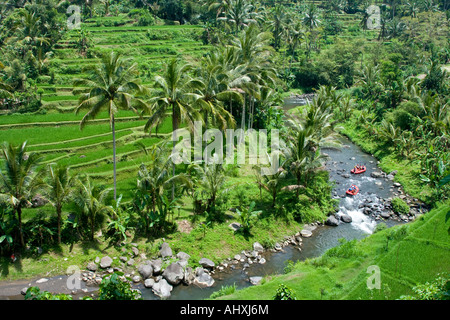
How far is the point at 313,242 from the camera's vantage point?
64.6 feet

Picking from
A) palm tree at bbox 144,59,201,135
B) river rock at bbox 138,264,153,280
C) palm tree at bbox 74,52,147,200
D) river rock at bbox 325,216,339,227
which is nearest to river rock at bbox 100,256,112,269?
river rock at bbox 138,264,153,280

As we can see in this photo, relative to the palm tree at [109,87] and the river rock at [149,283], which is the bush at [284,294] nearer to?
the river rock at [149,283]

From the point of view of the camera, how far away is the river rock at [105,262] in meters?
15.9

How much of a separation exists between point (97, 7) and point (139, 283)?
53371mm

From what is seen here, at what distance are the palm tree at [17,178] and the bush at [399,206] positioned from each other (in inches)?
759

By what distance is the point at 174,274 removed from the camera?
1577cm

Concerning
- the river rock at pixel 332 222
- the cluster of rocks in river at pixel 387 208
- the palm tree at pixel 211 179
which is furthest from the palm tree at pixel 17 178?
the cluster of rocks in river at pixel 387 208

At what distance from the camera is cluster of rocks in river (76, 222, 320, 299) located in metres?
15.5

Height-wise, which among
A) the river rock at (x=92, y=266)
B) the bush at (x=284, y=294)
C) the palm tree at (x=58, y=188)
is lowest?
the river rock at (x=92, y=266)

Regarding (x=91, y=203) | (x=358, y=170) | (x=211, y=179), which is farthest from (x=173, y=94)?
(x=358, y=170)

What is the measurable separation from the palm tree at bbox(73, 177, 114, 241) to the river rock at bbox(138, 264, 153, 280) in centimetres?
284

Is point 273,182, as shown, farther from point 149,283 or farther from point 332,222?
point 149,283

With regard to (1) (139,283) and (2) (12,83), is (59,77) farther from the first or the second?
(1) (139,283)

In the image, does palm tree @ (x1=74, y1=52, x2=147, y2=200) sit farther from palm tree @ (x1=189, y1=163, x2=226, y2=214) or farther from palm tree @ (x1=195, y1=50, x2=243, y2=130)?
Result: palm tree @ (x1=189, y1=163, x2=226, y2=214)
